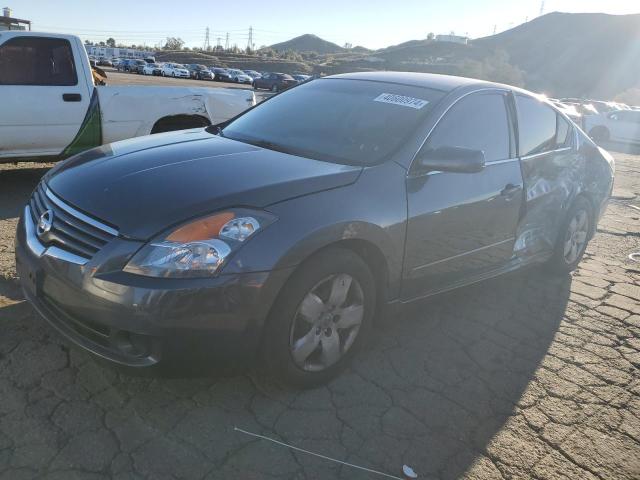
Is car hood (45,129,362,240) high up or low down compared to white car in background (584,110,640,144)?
up

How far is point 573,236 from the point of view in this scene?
5094 mm

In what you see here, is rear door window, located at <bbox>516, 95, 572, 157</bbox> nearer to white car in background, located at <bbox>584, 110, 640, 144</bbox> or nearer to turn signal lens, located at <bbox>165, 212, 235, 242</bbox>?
turn signal lens, located at <bbox>165, 212, 235, 242</bbox>

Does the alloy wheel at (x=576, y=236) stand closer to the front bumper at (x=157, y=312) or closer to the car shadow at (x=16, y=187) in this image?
the front bumper at (x=157, y=312)

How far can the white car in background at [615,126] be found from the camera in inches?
803

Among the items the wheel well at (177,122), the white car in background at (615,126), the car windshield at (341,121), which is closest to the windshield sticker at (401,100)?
the car windshield at (341,121)

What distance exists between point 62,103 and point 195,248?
4947 millimetres

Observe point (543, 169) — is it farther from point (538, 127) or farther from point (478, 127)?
point (478, 127)

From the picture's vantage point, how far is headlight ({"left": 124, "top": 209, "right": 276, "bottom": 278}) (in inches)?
96.4

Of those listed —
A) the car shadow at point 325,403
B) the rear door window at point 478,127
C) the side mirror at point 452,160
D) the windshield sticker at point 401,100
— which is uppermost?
the windshield sticker at point 401,100

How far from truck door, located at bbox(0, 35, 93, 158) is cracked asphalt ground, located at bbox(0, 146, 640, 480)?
284 cm

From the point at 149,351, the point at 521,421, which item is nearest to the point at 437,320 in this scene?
the point at 521,421

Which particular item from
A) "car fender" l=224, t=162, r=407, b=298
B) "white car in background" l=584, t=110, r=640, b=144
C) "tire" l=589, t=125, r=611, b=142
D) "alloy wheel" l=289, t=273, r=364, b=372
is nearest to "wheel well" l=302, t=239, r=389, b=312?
"car fender" l=224, t=162, r=407, b=298

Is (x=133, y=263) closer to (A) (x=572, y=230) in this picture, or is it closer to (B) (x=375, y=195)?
(B) (x=375, y=195)

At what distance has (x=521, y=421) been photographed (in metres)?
2.98
